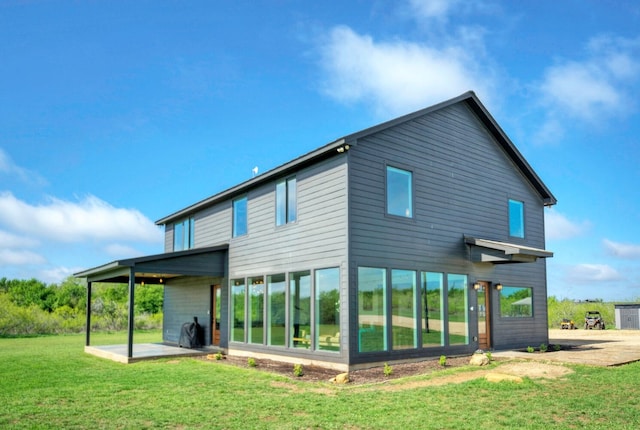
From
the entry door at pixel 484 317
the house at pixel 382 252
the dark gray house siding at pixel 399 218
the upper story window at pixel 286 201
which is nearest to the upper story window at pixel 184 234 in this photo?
the dark gray house siding at pixel 399 218

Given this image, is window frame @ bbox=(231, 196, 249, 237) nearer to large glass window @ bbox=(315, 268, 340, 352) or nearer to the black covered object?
the black covered object

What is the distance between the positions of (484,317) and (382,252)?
4.47m

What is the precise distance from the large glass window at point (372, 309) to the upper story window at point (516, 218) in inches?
229

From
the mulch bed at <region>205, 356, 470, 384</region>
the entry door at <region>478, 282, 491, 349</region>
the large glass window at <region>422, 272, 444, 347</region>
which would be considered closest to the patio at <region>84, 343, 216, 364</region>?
the mulch bed at <region>205, 356, 470, 384</region>

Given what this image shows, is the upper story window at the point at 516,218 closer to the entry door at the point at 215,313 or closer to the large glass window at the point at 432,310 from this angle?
the large glass window at the point at 432,310

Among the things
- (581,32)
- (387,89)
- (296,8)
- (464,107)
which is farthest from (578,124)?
(296,8)

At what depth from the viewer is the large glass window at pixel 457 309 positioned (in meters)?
13.4

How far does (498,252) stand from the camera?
13695mm

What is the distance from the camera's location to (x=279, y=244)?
546 inches

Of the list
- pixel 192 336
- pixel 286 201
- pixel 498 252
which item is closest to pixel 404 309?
pixel 498 252

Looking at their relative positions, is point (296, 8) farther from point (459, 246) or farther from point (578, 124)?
point (578, 124)

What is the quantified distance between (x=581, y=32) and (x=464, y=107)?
4.40 metres

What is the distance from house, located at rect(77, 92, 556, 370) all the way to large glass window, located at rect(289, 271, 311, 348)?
0.05 meters

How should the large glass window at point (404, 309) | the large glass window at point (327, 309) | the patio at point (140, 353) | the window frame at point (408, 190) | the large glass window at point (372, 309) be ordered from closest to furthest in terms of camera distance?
the large glass window at point (372, 309) < the large glass window at point (327, 309) < the large glass window at point (404, 309) < the window frame at point (408, 190) < the patio at point (140, 353)
